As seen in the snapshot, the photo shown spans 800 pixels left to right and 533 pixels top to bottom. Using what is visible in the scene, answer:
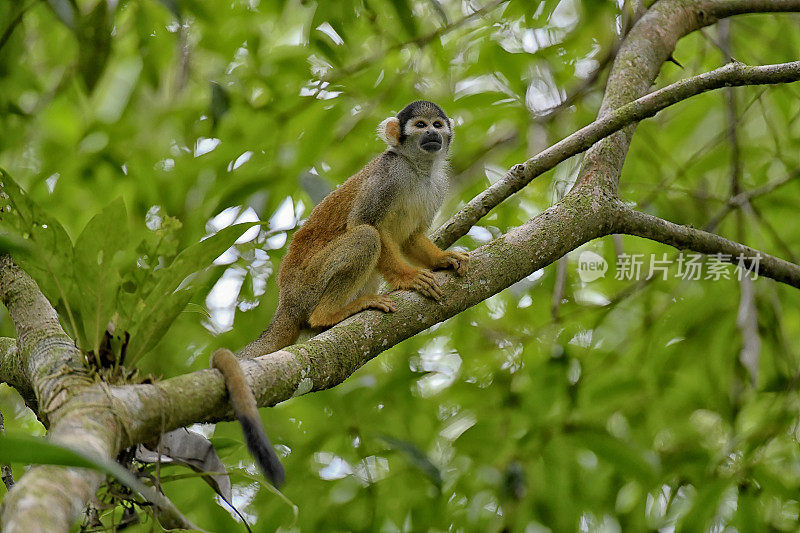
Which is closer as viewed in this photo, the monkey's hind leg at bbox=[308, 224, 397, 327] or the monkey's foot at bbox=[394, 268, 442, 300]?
the monkey's foot at bbox=[394, 268, 442, 300]

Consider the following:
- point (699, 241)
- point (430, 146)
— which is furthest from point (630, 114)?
point (430, 146)

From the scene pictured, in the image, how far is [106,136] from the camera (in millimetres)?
4461

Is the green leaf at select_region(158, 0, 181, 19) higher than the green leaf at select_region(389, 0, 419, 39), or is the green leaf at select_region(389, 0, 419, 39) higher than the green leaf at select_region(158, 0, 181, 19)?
the green leaf at select_region(158, 0, 181, 19)

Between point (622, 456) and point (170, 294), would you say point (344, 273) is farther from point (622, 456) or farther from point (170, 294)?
point (170, 294)

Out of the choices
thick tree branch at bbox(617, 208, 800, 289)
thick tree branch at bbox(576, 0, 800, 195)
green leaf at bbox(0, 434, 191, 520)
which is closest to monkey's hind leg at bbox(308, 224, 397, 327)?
thick tree branch at bbox(576, 0, 800, 195)

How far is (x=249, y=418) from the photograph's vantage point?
2115 mm

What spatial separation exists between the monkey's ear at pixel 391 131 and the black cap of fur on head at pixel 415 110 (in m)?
0.03

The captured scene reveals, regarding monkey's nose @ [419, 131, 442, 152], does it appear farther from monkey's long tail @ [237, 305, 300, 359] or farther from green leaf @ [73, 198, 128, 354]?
green leaf @ [73, 198, 128, 354]

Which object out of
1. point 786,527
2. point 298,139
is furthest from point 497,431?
point 298,139

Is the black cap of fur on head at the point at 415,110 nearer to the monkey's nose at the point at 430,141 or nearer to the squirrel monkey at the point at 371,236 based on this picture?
the squirrel monkey at the point at 371,236

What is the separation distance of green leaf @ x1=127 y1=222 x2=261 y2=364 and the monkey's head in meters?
2.46

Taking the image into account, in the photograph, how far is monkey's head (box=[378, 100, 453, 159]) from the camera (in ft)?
15.3

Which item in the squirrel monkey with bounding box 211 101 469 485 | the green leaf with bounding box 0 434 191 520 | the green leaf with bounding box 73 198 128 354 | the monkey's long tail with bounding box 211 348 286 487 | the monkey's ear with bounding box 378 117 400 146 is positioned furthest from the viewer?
the monkey's ear with bounding box 378 117 400 146

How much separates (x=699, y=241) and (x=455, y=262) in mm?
1082
